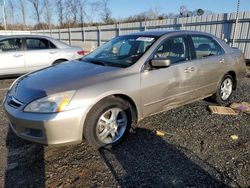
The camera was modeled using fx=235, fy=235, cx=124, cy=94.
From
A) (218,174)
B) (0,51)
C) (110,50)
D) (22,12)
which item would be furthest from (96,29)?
(22,12)

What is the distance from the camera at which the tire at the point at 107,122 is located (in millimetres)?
2955

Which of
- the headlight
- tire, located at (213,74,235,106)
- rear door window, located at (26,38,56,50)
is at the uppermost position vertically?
rear door window, located at (26,38,56,50)

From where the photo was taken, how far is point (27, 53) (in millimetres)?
7262

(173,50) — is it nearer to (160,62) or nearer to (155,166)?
(160,62)

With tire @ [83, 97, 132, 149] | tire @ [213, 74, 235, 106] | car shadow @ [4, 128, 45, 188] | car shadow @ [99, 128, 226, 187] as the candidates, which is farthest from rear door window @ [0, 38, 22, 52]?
tire @ [213, 74, 235, 106]

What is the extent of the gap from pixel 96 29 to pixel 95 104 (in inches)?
628

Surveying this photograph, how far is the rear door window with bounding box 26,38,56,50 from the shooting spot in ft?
24.1

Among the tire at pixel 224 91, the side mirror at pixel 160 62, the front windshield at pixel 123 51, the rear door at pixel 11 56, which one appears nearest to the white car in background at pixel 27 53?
the rear door at pixel 11 56

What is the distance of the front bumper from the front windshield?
3.71 ft

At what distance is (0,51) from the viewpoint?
6969mm

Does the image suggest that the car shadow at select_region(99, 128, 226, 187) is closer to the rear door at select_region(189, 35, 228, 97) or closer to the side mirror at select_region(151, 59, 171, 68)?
the side mirror at select_region(151, 59, 171, 68)

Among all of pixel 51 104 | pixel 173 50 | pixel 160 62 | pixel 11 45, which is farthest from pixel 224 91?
pixel 11 45

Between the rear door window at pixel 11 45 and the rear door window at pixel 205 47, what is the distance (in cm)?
537

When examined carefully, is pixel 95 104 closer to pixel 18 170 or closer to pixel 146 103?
pixel 146 103
